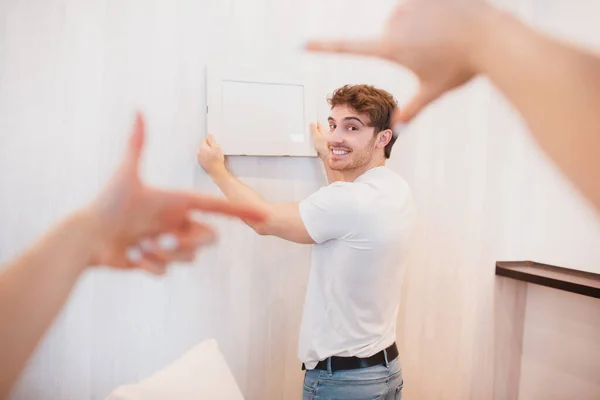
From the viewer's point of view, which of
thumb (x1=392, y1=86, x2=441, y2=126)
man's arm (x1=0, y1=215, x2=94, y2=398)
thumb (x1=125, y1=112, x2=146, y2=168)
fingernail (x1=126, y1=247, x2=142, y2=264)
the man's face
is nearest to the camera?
man's arm (x1=0, y1=215, x2=94, y2=398)

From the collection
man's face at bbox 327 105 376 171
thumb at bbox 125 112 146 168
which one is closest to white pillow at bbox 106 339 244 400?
thumb at bbox 125 112 146 168

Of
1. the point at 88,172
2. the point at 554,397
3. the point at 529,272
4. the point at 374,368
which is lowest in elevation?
the point at 554,397

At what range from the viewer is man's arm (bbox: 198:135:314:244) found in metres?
1.16

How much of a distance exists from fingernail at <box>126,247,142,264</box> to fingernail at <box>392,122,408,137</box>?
80 centimetres

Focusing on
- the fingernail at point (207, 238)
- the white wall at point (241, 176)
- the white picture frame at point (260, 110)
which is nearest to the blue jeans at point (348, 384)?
the white wall at point (241, 176)

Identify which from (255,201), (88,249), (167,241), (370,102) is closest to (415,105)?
(370,102)

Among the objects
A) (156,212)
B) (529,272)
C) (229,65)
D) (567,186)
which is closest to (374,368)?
(529,272)

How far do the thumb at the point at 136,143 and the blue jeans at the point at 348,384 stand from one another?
→ 701mm

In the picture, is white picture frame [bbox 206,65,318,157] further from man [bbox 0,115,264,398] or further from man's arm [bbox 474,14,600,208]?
man's arm [bbox 474,14,600,208]

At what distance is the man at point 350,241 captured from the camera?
1.20m

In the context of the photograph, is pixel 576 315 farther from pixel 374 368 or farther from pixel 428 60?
pixel 428 60

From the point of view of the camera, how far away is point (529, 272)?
1.41 m

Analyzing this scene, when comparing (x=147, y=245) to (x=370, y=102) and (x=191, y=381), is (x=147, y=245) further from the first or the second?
(x=370, y=102)

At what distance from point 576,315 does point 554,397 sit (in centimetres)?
27
